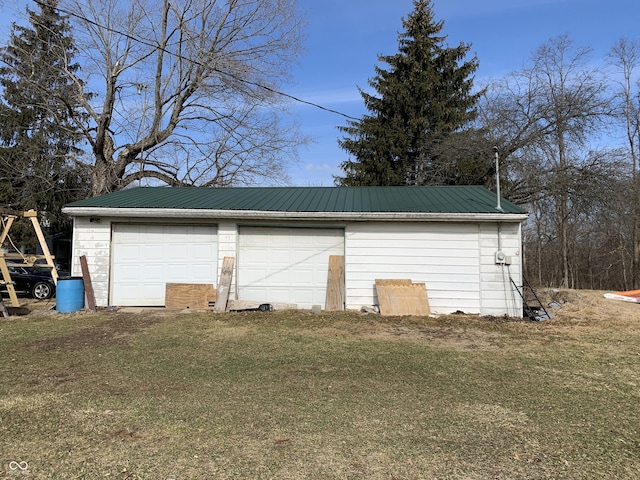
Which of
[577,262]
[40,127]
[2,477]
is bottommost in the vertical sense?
[2,477]

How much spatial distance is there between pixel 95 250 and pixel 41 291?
3992 mm

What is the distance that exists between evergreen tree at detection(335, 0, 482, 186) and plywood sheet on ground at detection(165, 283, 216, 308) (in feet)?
44.5

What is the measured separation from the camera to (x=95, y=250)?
9.89 metres

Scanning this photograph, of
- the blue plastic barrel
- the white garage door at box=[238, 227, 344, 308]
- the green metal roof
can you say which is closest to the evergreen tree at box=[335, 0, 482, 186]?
the green metal roof

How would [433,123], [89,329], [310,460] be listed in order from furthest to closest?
[433,123], [89,329], [310,460]

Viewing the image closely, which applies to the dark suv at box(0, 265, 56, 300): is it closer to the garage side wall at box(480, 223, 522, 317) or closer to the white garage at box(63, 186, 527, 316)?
the white garage at box(63, 186, 527, 316)

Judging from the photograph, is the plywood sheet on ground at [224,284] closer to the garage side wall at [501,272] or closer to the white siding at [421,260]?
the white siding at [421,260]

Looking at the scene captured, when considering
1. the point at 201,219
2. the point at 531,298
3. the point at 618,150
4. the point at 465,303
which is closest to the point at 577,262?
the point at 618,150

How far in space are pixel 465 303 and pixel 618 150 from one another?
12.2 metres

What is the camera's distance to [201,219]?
9938mm

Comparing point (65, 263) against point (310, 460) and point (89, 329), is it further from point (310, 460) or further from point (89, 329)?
point (310, 460)

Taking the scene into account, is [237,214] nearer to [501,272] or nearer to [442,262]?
[442,262]

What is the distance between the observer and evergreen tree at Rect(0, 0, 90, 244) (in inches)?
757

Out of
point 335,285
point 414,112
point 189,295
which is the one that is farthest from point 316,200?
point 414,112
